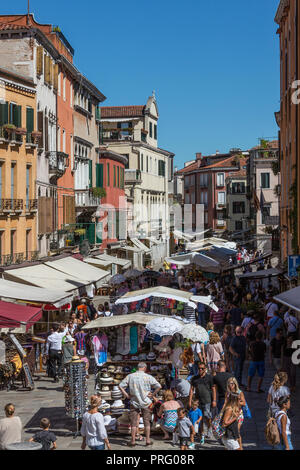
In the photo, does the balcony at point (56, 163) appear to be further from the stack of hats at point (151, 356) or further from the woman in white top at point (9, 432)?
the woman in white top at point (9, 432)

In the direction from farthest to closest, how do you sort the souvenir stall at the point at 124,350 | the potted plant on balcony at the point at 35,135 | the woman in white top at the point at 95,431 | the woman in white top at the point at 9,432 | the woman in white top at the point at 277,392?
the potted plant on balcony at the point at 35,135
the souvenir stall at the point at 124,350
the woman in white top at the point at 277,392
the woman in white top at the point at 95,431
the woman in white top at the point at 9,432

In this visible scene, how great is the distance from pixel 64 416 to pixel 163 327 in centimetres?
259

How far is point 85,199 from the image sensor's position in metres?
45.3

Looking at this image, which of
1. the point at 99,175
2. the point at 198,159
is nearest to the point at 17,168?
the point at 99,175

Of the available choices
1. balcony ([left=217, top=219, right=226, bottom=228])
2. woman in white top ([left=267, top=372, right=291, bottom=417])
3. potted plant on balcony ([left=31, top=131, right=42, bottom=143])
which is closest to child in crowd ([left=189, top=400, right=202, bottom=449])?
woman in white top ([left=267, top=372, right=291, bottom=417])

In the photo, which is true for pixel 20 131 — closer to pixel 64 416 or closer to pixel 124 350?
pixel 124 350

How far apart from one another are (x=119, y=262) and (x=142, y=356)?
24.4 metres

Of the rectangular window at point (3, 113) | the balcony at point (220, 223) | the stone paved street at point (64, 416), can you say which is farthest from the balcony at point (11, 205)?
the balcony at point (220, 223)

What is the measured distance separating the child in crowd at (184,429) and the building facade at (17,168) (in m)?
17.5

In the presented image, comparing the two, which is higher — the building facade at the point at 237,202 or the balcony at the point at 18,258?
the building facade at the point at 237,202

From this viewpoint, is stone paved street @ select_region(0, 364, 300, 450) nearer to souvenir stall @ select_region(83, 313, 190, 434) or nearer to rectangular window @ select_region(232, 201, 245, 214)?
souvenir stall @ select_region(83, 313, 190, 434)

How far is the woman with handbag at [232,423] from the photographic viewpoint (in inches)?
A: 445

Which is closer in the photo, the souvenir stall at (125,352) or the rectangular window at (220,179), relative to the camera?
the souvenir stall at (125,352)

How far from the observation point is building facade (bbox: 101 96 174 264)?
216 feet
